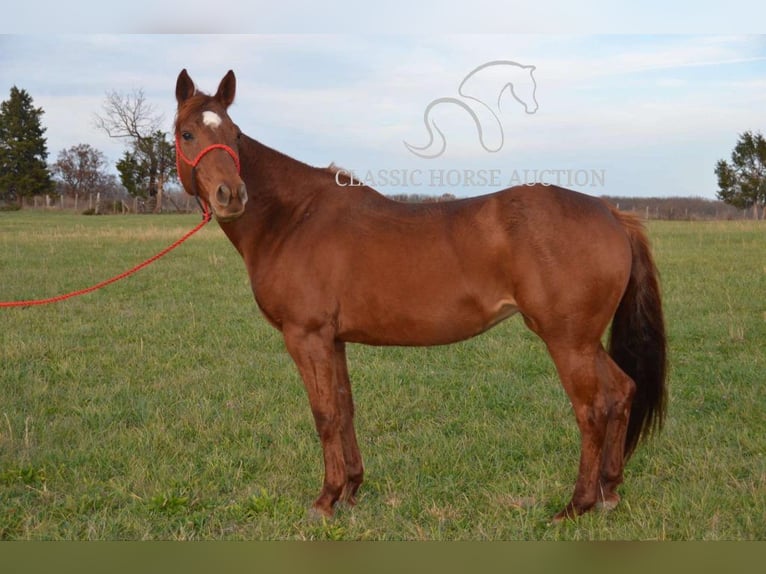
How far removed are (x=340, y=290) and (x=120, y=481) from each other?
2095 millimetres

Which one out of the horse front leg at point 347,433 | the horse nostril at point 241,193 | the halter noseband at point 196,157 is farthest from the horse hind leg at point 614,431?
the halter noseband at point 196,157

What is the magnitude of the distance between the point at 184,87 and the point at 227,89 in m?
0.27

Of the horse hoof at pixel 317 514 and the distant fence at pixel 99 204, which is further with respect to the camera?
the distant fence at pixel 99 204

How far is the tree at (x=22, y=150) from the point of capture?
157 feet

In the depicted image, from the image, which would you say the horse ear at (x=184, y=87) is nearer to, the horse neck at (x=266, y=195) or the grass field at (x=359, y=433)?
the horse neck at (x=266, y=195)

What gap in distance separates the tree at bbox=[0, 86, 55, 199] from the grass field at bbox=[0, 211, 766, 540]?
44697 mm

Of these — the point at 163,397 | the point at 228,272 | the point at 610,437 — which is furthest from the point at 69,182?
the point at 610,437

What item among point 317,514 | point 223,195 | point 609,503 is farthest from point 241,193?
point 609,503

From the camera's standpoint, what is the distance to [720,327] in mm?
8469

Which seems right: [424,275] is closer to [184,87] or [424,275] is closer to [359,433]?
[184,87]

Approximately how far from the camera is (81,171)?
51219 millimetres

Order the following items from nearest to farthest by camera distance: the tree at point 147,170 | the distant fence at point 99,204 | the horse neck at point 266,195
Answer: the horse neck at point 266,195, the tree at point 147,170, the distant fence at point 99,204

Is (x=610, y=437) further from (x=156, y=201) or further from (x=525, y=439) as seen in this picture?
(x=156, y=201)

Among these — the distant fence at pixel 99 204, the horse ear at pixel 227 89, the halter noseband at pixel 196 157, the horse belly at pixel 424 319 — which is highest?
the distant fence at pixel 99 204
